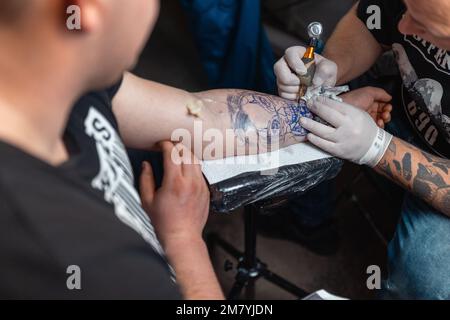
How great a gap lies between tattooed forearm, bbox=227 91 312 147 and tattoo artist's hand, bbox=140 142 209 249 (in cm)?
18

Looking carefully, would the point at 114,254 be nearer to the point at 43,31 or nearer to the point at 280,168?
the point at 43,31

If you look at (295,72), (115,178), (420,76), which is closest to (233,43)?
(295,72)

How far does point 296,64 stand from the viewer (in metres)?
1.10

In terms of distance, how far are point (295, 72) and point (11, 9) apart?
0.72 m

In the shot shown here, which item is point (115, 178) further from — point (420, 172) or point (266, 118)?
point (420, 172)

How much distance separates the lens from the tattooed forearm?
3.55 feet

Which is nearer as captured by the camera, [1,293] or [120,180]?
[1,293]

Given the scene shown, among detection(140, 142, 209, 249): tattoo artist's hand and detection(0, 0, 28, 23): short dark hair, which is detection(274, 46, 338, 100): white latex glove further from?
detection(0, 0, 28, 23): short dark hair

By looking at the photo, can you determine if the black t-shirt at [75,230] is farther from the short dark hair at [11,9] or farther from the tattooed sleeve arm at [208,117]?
the tattooed sleeve arm at [208,117]

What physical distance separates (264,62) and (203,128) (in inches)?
21.2

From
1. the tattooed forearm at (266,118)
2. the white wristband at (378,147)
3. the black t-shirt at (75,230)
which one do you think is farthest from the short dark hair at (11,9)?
the white wristband at (378,147)

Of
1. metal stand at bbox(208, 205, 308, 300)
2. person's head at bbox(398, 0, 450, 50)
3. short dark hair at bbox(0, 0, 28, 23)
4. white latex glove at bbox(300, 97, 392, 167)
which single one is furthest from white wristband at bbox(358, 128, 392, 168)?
short dark hair at bbox(0, 0, 28, 23)

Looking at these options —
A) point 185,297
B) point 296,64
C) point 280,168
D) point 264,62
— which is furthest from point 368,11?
point 185,297

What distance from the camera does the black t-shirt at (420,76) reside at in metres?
1.06
